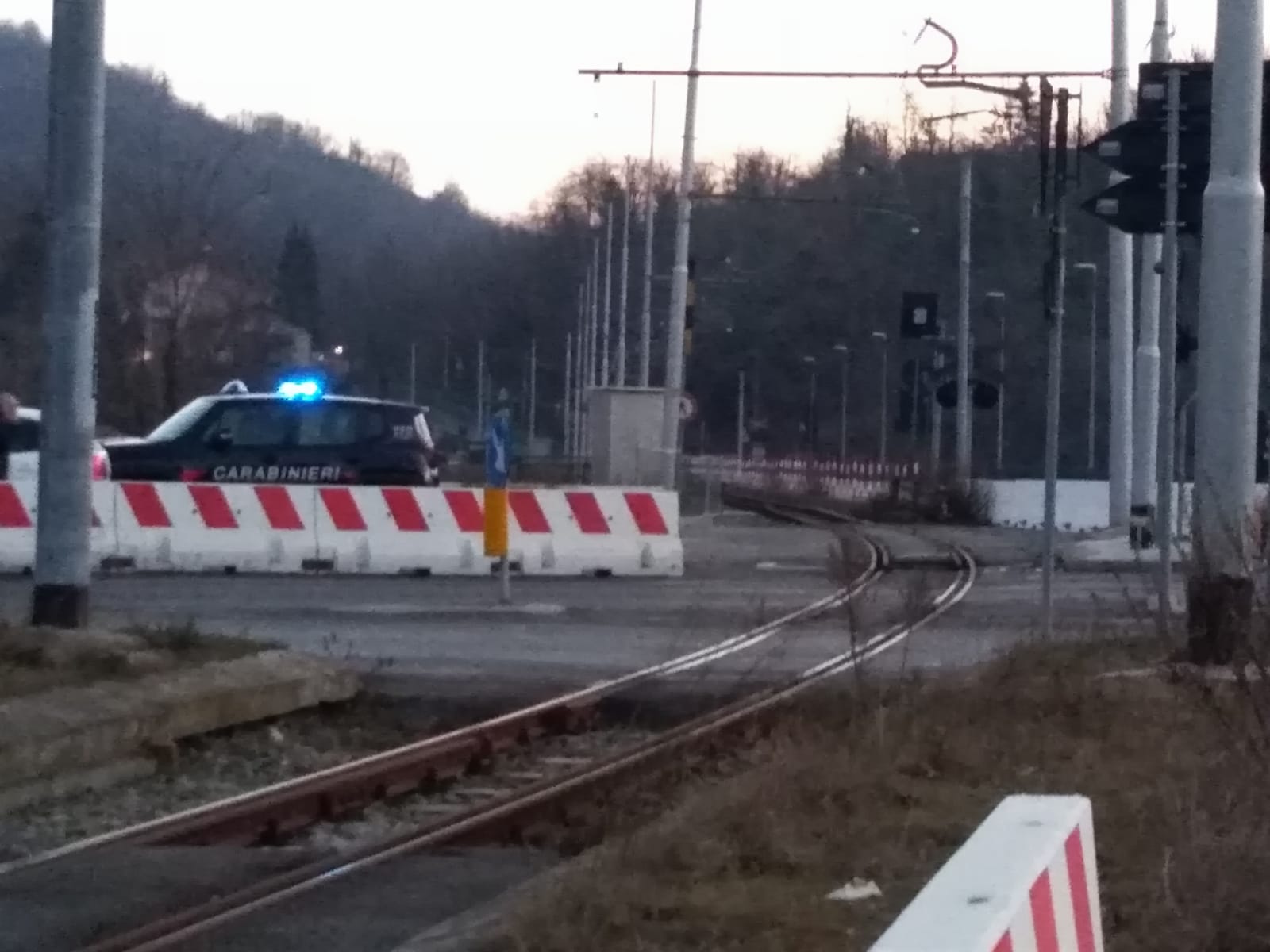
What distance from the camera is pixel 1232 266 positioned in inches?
497


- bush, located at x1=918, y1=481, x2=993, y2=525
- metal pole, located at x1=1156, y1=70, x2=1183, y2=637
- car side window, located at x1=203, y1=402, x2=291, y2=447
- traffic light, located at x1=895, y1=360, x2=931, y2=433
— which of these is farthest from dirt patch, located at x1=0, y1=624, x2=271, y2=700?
traffic light, located at x1=895, y1=360, x2=931, y2=433

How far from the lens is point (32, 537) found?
22.3m

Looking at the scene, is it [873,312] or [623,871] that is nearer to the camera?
[623,871]

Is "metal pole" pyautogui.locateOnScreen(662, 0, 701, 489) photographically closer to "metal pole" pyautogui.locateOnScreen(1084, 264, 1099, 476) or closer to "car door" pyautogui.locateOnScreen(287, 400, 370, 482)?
"car door" pyautogui.locateOnScreen(287, 400, 370, 482)

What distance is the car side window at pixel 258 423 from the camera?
26094mm

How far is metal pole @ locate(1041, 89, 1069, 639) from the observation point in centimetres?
1427

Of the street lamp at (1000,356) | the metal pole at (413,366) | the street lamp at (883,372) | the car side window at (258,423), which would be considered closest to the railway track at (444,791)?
the car side window at (258,423)

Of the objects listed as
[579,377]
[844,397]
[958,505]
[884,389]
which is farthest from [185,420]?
[579,377]

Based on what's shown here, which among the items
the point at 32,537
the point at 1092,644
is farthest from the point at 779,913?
the point at 32,537

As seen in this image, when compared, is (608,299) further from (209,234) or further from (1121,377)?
(1121,377)

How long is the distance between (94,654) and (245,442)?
45.4 feet

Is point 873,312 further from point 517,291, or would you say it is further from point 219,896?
point 219,896

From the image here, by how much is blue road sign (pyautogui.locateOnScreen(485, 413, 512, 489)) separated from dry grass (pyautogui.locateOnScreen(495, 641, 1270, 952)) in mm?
8384

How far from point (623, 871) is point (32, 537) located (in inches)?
634
